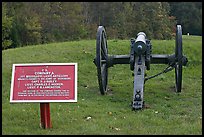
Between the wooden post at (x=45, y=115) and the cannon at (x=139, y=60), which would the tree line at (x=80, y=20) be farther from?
the wooden post at (x=45, y=115)

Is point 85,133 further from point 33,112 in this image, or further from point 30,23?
point 30,23

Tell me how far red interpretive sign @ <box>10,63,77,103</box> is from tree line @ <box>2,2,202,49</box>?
2504 centimetres

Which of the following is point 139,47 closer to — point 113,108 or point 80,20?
point 113,108

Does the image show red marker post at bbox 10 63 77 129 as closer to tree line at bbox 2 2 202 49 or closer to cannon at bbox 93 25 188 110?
cannon at bbox 93 25 188 110

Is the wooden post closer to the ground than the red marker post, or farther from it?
closer to the ground

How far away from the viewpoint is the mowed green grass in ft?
25.5

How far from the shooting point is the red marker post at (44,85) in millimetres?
7535

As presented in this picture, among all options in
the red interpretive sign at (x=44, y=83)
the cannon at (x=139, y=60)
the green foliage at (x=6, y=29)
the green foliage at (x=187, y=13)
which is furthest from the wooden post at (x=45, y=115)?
the green foliage at (x=187, y=13)

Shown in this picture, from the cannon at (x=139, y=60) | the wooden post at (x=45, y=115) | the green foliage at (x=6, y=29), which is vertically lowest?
the wooden post at (x=45, y=115)

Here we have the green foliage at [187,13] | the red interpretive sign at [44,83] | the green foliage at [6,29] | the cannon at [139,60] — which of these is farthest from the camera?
the green foliage at [187,13]

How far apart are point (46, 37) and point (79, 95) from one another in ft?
82.8

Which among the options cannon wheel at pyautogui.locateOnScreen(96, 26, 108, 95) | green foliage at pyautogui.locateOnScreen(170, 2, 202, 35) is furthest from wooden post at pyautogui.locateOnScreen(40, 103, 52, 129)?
green foliage at pyautogui.locateOnScreen(170, 2, 202, 35)

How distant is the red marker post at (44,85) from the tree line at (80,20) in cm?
2504

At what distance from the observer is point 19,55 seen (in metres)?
17.2
